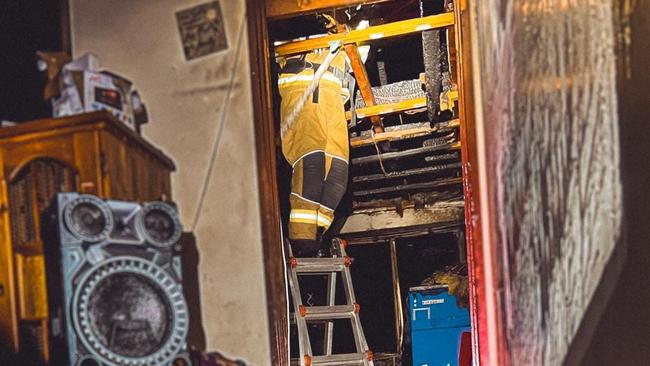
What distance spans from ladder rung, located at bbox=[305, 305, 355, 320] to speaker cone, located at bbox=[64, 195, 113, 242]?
211 cm

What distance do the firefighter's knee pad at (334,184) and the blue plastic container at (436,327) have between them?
7.49ft

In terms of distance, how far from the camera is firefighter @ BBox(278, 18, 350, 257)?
4.45 metres

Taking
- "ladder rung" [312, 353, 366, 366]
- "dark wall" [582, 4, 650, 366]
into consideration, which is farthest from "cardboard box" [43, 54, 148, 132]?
"dark wall" [582, 4, 650, 366]

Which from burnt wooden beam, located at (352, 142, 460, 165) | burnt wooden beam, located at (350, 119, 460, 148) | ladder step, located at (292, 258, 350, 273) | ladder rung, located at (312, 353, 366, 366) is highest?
burnt wooden beam, located at (350, 119, 460, 148)

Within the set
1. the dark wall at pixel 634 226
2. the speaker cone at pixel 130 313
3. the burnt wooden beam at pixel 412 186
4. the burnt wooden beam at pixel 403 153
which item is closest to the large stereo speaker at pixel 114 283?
the speaker cone at pixel 130 313

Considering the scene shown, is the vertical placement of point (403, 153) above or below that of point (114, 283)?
above

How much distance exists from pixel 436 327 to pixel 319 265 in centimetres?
206

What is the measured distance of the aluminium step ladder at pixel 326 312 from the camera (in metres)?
4.47

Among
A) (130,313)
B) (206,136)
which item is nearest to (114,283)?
(130,313)

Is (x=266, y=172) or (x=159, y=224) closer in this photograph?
(x=159, y=224)

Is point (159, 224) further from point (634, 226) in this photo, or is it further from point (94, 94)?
point (634, 226)

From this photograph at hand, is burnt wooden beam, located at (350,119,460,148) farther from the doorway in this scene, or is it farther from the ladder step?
the ladder step

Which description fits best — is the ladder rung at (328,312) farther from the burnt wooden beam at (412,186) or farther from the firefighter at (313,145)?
the burnt wooden beam at (412,186)

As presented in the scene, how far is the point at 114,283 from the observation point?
2896mm
